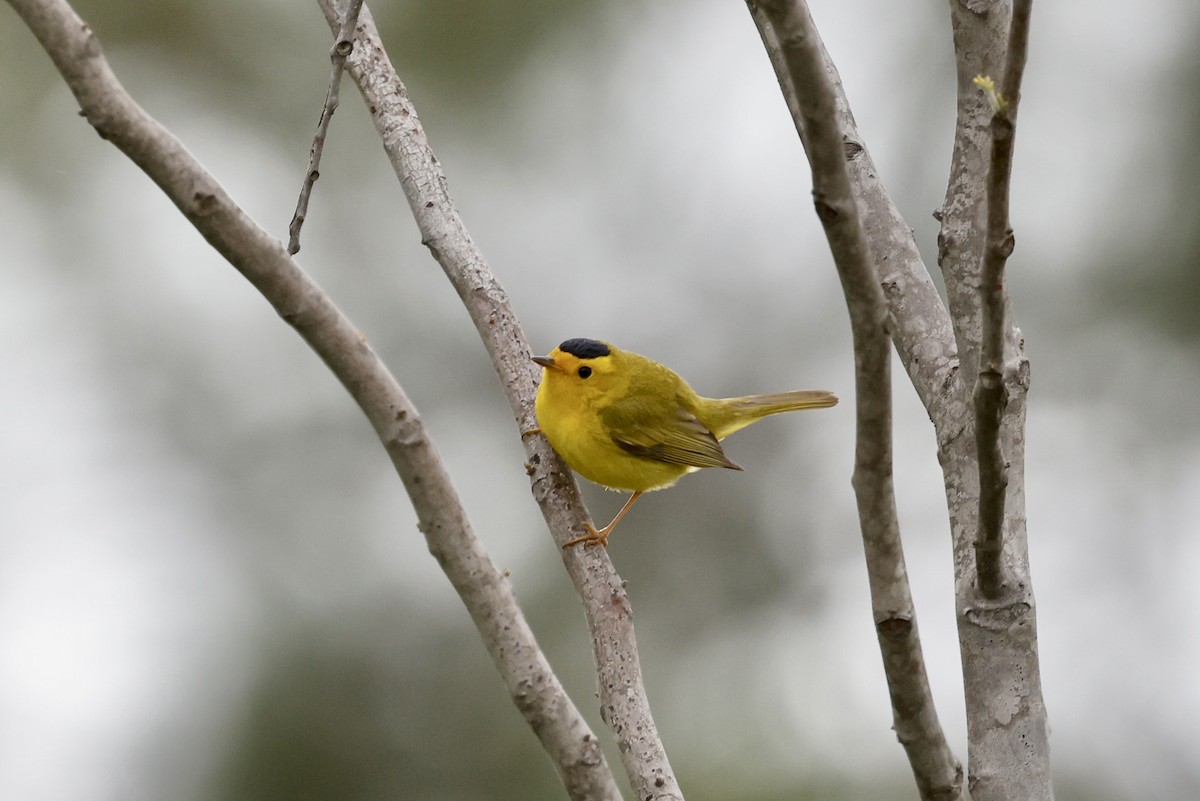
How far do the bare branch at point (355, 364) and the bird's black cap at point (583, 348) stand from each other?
107 inches

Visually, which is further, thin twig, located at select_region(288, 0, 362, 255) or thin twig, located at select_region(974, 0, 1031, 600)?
thin twig, located at select_region(288, 0, 362, 255)

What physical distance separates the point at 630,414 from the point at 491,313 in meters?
1.23

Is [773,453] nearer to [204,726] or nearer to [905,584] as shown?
[204,726]

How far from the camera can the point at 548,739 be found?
5.93 feet

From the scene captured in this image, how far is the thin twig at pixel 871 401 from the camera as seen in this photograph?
1.61 meters

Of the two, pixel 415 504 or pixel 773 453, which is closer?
pixel 415 504

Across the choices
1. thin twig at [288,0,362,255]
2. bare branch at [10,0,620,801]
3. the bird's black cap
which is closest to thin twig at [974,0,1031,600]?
bare branch at [10,0,620,801]

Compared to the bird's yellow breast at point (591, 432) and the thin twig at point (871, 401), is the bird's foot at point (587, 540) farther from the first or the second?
the thin twig at point (871, 401)

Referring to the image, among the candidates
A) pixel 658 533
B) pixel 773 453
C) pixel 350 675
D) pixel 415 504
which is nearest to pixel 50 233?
pixel 350 675

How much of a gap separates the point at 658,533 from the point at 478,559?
6.43 meters

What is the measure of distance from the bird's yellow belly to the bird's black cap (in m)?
0.38

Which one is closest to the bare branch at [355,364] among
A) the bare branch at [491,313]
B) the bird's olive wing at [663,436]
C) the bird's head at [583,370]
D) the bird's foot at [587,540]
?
the bare branch at [491,313]

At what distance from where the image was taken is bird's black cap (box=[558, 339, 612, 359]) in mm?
4492

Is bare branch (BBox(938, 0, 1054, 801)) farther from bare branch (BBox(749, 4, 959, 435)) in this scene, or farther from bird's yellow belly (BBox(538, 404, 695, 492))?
bird's yellow belly (BBox(538, 404, 695, 492))
